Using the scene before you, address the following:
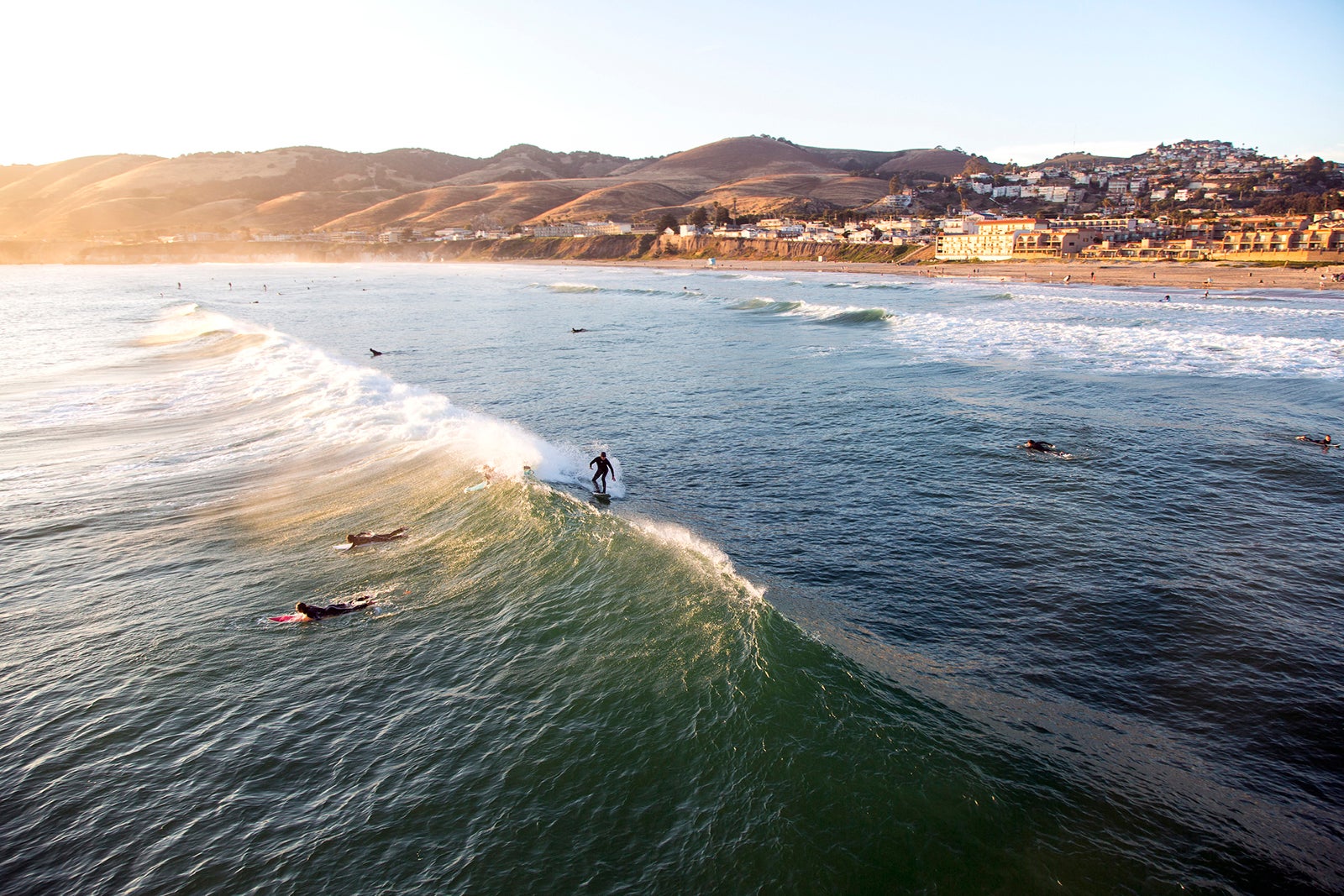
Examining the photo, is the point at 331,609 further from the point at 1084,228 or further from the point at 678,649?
the point at 1084,228

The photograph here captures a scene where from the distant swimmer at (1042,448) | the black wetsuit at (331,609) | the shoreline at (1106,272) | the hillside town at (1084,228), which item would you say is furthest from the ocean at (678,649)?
the hillside town at (1084,228)

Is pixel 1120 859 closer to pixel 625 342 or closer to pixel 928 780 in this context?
pixel 928 780

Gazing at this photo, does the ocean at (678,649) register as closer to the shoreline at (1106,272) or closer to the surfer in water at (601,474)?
the surfer in water at (601,474)

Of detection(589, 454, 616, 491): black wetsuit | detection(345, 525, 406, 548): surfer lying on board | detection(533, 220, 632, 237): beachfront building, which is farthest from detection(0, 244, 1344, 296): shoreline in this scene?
detection(345, 525, 406, 548): surfer lying on board

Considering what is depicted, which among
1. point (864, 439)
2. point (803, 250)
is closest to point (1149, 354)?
point (864, 439)

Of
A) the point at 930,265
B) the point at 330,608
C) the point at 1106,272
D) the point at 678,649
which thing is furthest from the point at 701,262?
the point at 678,649

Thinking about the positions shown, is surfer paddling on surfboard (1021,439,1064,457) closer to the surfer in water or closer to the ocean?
the ocean
